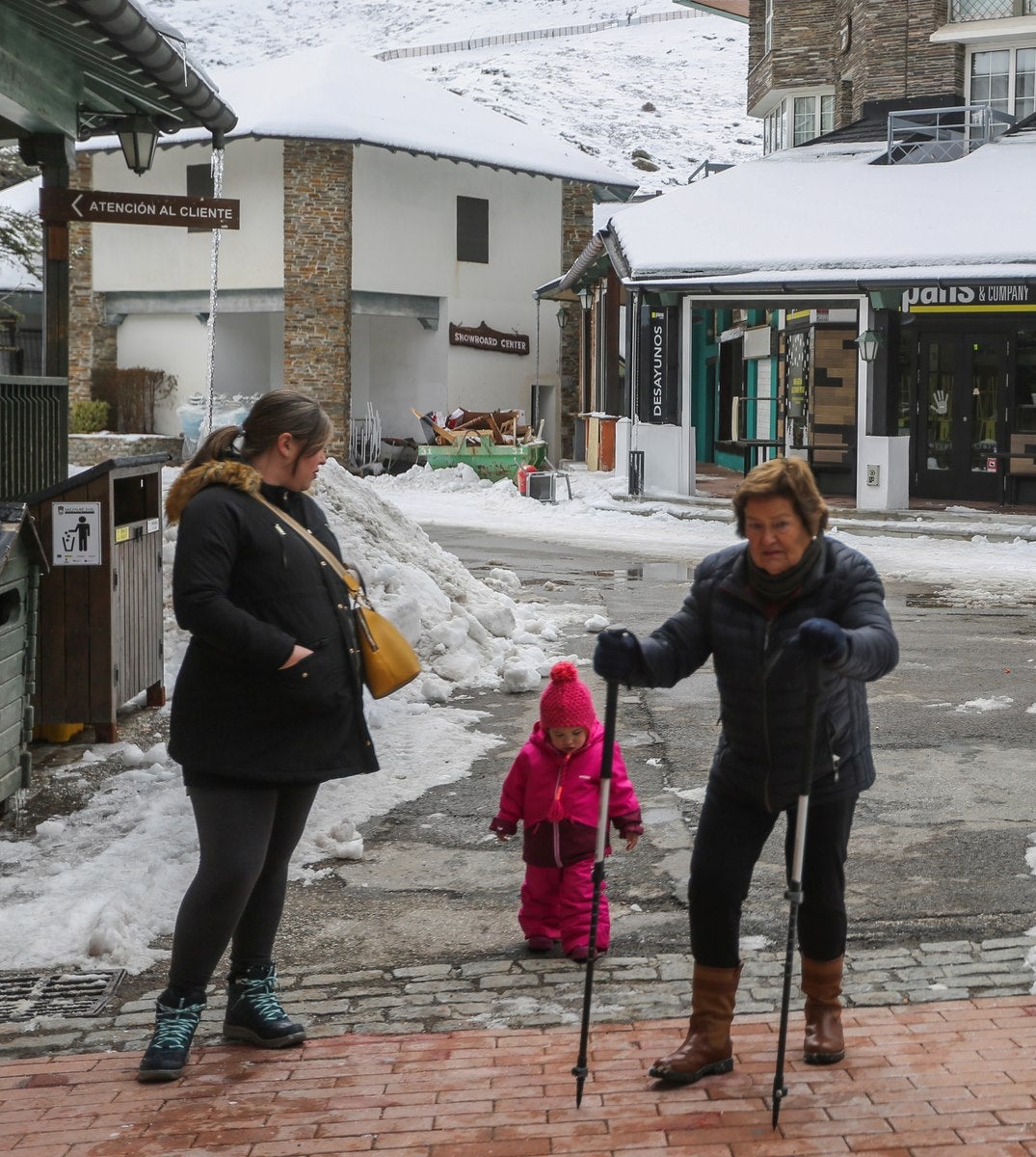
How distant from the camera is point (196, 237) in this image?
33625mm

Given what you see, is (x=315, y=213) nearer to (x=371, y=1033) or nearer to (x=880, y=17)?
(x=880, y=17)

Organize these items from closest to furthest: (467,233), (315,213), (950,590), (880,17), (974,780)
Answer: (974,780) < (950,590) < (880,17) < (315,213) < (467,233)

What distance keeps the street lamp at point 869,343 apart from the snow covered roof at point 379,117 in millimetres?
13545

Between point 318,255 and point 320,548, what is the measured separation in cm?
2905

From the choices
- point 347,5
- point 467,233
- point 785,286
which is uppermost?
point 347,5

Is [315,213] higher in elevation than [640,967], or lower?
higher

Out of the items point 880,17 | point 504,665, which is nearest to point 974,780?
point 504,665

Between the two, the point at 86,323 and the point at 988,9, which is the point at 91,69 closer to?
the point at 988,9

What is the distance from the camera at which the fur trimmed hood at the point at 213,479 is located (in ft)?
14.3

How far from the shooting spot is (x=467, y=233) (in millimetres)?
35000

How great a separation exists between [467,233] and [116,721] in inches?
1091

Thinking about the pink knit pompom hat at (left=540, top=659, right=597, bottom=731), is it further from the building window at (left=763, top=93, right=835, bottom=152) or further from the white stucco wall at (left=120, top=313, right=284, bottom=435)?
the white stucco wall at (left=120, top=313, right=284, bottom=435)

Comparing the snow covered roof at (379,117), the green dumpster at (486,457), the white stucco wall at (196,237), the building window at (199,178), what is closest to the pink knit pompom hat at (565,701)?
the green dumpster at (486,457)

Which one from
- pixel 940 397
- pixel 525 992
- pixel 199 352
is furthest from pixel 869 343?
pixel 525 992
